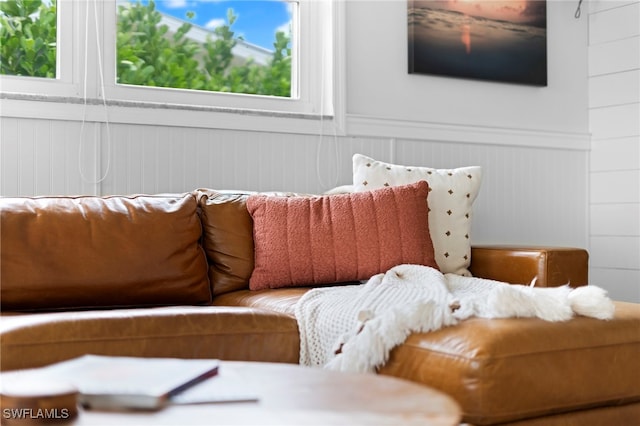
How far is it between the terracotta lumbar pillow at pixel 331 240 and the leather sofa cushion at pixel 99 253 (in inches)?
8.4

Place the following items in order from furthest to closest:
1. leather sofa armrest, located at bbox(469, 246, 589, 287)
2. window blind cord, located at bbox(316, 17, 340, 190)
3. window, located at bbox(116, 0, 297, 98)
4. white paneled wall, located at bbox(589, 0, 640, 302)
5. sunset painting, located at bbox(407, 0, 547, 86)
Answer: white paneled wall, located at bbox(589, 0, 640, 302) → sunset painting, located at bbox(407, 0, 547, 86) → window blind cord, located at bbox(316, 17, 340, 190) → window, located at bbox(116, 0, 297, 98) → leather sofa armrest, located at bbox(469, 246, 589, 287)

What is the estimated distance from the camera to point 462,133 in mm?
3621

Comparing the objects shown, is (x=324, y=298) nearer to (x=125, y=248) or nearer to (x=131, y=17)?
(x=125, y=248)

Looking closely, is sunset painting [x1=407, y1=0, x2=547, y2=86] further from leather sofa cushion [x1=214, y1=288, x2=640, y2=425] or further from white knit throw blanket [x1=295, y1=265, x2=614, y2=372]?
leather sofa cushion [x1=214, y1=288, x2=640, y2=425]

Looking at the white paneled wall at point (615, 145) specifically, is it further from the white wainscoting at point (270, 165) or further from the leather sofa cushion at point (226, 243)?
the leather sofa cushion at point (226, 243)

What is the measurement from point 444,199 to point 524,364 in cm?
116

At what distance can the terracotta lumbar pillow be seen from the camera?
248cm

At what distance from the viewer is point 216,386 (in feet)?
3.83

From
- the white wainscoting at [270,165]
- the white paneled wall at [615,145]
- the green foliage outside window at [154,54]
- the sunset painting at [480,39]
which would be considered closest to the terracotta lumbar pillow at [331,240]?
the white wainscoting at [270,165]

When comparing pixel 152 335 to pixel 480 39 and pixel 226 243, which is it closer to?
pixel 226 243

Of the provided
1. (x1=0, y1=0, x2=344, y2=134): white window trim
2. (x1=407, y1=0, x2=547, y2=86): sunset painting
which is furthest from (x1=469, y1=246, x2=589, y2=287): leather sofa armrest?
(x1=407, y1=0, x2=547, y2=86): sunset painting

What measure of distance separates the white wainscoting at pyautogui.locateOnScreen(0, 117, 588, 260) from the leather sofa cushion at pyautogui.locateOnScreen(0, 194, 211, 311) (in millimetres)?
495

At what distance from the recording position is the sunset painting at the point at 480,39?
11.5 feet

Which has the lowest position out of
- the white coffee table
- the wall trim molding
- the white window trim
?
the white coffee table
